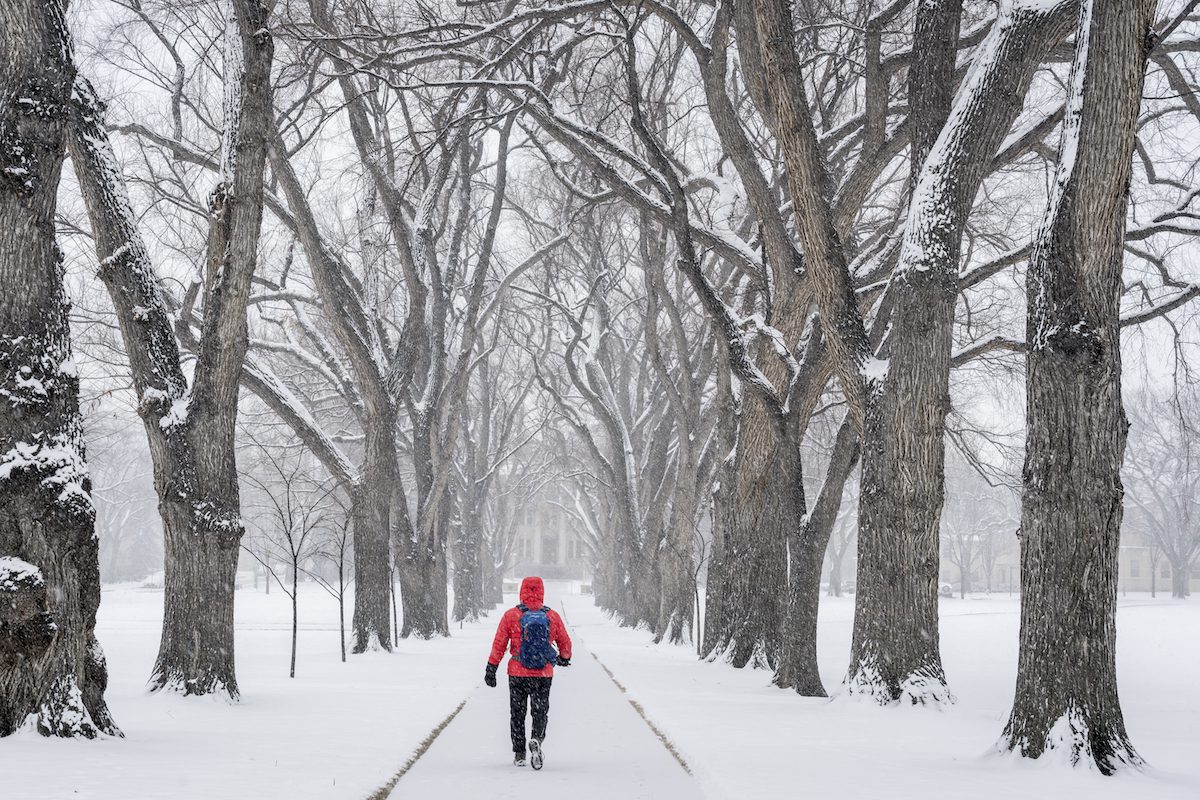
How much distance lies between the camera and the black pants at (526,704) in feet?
27.2

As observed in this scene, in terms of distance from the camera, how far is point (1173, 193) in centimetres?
1603

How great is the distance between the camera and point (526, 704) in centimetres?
834

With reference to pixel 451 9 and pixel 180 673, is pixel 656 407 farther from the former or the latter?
pixel 180 673

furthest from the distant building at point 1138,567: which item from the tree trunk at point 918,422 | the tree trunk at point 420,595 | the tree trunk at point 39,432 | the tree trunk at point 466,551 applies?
the tree trunk at point 39,432

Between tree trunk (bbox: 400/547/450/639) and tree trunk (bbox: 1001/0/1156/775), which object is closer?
tree trunk (bbox: 1001/0/1156/775)

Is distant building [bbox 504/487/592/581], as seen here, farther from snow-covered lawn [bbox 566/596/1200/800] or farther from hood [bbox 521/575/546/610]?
hood [bbox 521/575/546/610]

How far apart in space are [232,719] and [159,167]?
13.6 metres

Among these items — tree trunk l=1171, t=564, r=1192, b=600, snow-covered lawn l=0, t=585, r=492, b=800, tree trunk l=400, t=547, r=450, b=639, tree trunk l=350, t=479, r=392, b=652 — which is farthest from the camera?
tree trunk l=1171, t=564, r=1192, b=600

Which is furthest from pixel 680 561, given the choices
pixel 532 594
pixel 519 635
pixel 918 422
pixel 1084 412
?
pixel 1084 412

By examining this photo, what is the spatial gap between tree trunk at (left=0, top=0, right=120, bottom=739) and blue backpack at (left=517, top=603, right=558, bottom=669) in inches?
123

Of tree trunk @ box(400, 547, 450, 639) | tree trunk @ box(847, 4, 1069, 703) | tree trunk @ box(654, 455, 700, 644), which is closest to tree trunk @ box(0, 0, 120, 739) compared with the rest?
tree trunk @ box(847, 4, 1069, 703)

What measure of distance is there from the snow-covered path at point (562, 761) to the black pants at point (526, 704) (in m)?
0.24

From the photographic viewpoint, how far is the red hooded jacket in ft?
27.3

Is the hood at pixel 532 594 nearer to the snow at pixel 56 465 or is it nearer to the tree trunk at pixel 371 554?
the snow at pixel 56 465
